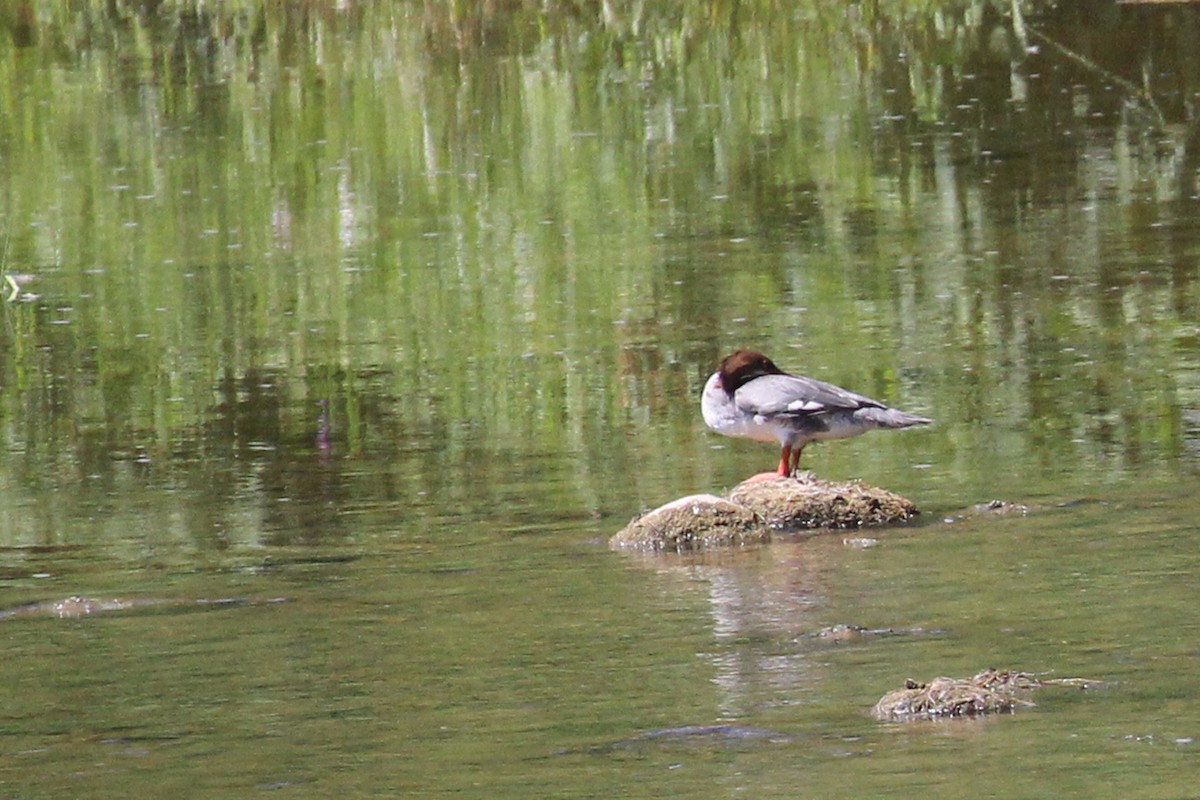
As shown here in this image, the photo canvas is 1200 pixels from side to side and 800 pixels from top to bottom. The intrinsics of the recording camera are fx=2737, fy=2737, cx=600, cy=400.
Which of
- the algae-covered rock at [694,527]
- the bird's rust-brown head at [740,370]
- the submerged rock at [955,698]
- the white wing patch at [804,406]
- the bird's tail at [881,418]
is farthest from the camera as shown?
the bird's rust-brown head at [740,370]

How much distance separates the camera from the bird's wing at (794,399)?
9.25m

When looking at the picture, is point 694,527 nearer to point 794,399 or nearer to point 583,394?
point 794,399

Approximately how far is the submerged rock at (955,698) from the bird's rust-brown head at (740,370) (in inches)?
139

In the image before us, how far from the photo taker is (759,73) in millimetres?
22453

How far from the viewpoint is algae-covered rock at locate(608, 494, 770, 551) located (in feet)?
27.6

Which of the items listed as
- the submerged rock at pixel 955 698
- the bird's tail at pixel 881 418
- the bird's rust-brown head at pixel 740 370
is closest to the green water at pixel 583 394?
the submerged rock at pixel 955 698

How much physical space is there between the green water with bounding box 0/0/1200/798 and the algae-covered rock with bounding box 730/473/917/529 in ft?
0.55

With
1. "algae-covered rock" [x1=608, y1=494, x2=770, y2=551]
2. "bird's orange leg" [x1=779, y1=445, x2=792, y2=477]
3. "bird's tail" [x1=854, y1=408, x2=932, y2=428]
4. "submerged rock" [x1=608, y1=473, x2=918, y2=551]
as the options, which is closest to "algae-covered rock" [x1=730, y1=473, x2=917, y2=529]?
"submerged rock" [x1=608, y1=473, x2=918, y2=551]

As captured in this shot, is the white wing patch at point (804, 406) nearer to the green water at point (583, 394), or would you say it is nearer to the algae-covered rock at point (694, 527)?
the green water at point (583, 394)

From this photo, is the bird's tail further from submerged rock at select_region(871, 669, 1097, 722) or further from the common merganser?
submerged rock at select_region(871, 669, 1097, 722)

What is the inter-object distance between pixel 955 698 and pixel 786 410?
3.44m

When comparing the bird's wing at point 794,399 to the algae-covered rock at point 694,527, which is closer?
the algae-covered rock at point 694,527

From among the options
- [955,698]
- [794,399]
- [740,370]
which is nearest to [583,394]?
[740,370]

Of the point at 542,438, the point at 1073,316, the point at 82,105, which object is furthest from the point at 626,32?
the point at 542,438
